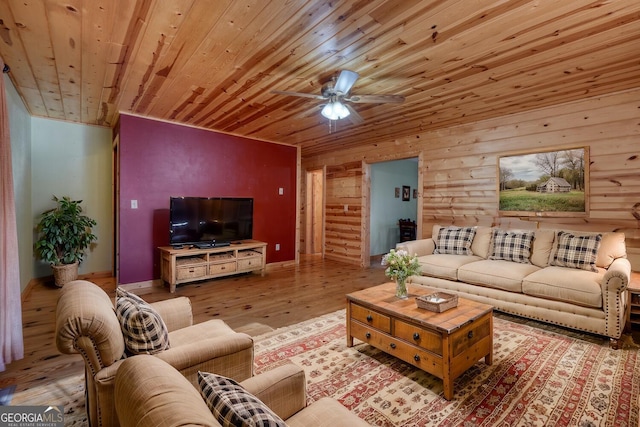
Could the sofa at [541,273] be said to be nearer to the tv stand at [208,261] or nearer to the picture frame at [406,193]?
the tv stand at [208,261]

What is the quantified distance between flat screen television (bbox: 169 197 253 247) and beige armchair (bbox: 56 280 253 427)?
2.94 meters

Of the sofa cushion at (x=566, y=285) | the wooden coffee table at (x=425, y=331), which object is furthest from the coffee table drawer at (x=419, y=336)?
the sofa cushion at (x=566, y=285)

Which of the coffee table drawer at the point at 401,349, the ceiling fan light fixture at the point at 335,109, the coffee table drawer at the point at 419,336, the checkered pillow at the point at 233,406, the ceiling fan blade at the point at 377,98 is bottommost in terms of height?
the coffee table drawer at the point at 401,349

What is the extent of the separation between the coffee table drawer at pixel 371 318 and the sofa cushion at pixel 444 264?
1.60 metres

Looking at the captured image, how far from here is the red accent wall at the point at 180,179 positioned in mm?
4273

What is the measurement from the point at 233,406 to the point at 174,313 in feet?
4.91

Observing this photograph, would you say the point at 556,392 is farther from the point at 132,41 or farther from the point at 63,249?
the point at 63,249

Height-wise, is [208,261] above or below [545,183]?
below

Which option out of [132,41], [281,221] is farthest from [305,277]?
[132,41]

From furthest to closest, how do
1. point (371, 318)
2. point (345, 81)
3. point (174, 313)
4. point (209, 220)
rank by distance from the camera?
point (209, 220) → point (345, 81) → point (371, 318) → point (174, 313)

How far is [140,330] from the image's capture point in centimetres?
140

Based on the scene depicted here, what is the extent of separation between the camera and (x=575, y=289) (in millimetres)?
2742

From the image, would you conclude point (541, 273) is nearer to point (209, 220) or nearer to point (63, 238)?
point (209, 220)

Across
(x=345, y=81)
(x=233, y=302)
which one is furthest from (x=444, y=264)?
(x=233, y=302)
